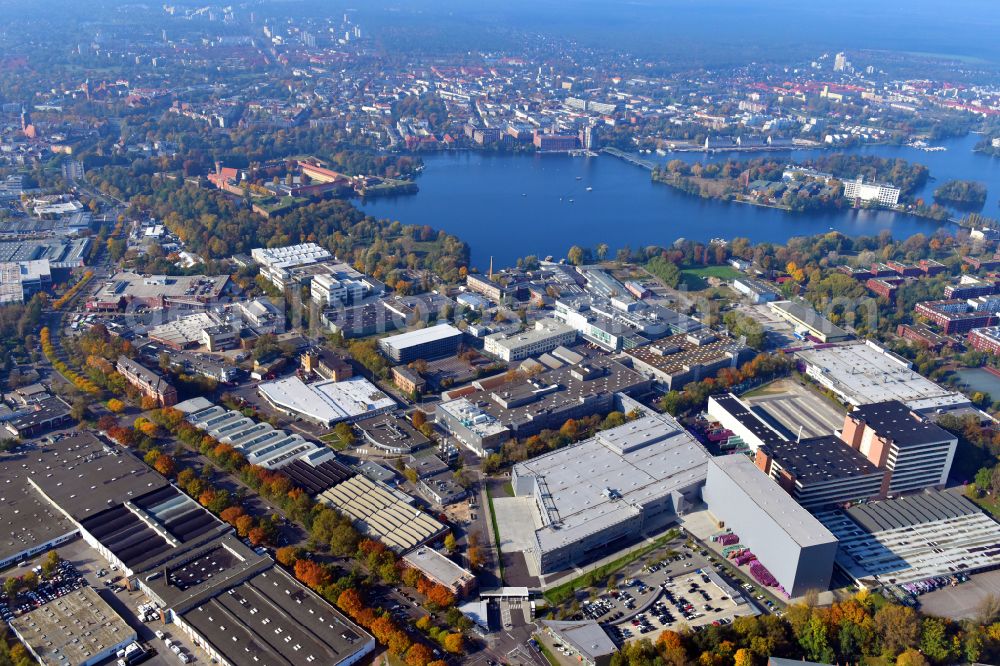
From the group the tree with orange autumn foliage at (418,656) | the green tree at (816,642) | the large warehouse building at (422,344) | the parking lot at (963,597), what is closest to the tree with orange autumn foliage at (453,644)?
the tree with orange autumn foliage at (418,656)

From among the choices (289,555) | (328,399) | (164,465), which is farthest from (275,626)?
(328,399)

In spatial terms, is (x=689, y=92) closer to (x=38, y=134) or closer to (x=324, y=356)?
(x=38, y=134)

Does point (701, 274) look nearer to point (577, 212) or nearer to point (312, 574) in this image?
point (577, 212)

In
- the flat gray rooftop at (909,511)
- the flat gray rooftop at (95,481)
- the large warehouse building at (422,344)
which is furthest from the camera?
the large warehouse building at (422,344)

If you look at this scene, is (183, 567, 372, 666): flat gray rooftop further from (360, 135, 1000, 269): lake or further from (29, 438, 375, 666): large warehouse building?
(360, 135, 1000, 269): lake

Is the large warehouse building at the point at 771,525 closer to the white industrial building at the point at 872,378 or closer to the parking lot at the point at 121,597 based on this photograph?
the white industrial building at the point at 872,378

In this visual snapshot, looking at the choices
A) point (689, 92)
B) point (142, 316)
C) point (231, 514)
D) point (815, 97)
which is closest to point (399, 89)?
point (689, 92)
